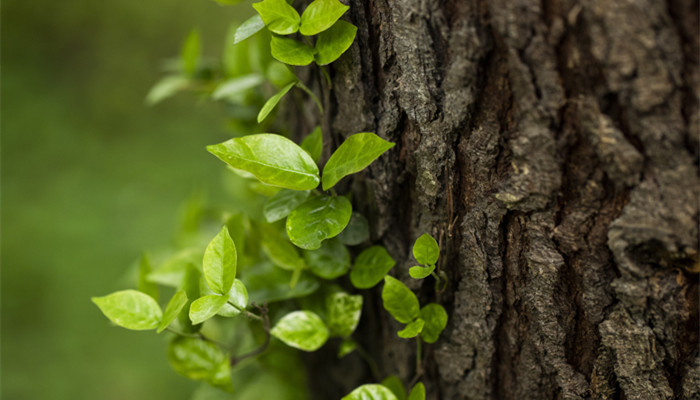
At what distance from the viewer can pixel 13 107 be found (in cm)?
209

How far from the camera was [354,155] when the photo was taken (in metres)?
0.49

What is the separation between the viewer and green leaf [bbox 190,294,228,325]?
1.59 feet

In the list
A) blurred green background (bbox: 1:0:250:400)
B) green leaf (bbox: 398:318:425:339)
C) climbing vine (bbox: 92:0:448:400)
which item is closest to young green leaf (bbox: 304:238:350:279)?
climbing vine (bbox: 92:0:448:400)

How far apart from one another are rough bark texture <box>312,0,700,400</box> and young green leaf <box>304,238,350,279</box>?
0.06 meters

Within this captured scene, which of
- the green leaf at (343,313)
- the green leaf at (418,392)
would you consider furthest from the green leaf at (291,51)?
the green leaf at (418,392)

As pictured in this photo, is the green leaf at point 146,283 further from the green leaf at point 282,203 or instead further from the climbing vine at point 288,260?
the green leaf at point 282,203

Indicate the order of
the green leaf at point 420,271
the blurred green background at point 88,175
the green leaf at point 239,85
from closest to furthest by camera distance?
the green leaf at point 420,271, the green leaf at point 239,85, the blurred green background at point 88,175

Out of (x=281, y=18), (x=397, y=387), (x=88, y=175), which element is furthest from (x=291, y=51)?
(x=88, y=175)

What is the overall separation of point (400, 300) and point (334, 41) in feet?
1.03

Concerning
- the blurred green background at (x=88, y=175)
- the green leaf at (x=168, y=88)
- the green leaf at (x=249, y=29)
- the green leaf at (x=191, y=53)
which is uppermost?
the green leaf at (x=249, y=29)

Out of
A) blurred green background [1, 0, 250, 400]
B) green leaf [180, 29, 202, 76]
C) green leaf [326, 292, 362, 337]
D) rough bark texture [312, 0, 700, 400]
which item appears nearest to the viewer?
rough bark texture [312, 0, 700, 400]

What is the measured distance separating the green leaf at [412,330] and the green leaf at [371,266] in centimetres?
7

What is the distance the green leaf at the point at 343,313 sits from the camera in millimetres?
618

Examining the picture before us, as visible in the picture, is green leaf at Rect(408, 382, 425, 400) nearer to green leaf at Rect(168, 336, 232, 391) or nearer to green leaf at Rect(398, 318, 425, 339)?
green leaf at Rect(398, 318, 425, 339)
